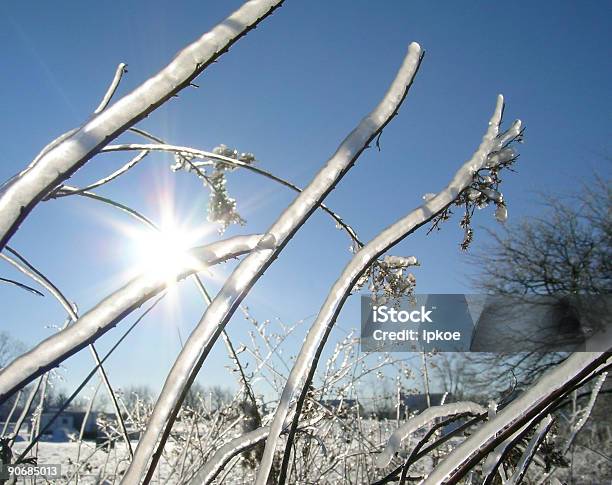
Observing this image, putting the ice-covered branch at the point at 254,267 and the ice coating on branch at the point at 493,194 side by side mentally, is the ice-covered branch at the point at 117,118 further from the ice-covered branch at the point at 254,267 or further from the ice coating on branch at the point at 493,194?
the ice coating on branch at the point at 493,194

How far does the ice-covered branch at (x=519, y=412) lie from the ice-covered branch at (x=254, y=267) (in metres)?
0.17

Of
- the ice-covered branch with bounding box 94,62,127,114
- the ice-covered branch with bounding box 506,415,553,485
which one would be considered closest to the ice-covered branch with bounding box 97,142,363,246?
the ice-covered branch with bounding box 94,62,127,114

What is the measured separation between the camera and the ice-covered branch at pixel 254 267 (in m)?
0.39

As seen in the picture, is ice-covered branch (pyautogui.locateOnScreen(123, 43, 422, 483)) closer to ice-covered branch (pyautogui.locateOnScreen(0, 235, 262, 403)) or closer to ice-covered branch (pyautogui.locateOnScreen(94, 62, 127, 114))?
ice-covered branch (pyautogui.locateOnScreen(0, 235, 262, 403))

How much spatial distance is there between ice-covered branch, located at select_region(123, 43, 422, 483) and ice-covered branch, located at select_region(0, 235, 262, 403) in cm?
5

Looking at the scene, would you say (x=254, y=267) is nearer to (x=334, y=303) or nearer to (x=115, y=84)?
(x=334, y=303)

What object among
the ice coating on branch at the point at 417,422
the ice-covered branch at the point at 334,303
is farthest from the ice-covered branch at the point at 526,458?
the ice-covered branch at the point at 334,303

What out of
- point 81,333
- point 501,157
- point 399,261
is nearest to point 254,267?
point 81,333

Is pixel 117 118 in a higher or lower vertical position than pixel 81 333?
higher

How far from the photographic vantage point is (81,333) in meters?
0.37

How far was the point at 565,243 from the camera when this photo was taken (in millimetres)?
10867

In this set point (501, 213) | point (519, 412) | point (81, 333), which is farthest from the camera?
point (501, 213)

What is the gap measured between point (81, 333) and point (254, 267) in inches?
5.6

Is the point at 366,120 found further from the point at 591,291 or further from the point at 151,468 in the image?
the point at 591,291
